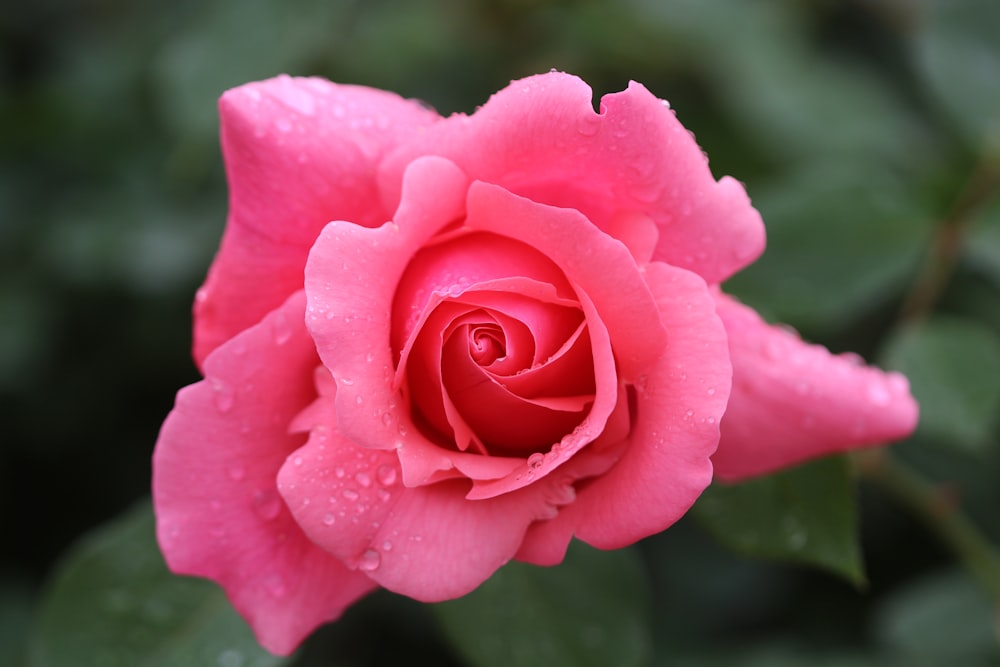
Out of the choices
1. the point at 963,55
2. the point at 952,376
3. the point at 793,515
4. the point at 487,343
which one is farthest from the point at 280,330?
the point at 963,55

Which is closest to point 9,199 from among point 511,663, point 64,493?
point 64,493

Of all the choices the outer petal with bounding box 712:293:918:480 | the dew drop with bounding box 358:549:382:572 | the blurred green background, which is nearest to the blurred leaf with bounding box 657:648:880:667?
the blurred green background

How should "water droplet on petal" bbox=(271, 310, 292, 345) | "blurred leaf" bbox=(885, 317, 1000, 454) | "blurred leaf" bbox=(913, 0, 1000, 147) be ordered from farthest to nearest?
"blurred leaf" bbox=(913, 0, 1000, 147), "blurred leaf" bbox=(885, 317, 1000, 454), "water droplet on petal" bbox=(271, 310, 292, 345)

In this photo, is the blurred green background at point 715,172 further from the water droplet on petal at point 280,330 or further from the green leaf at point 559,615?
the water droplet on petal at point 280,330

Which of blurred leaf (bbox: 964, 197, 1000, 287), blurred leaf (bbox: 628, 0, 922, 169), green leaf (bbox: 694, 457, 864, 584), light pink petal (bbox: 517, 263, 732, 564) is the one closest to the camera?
light pink petal (bbox: 517, 263, 732, 564)

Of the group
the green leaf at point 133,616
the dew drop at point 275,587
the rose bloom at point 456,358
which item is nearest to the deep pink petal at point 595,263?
the rose bloom at point 456,358

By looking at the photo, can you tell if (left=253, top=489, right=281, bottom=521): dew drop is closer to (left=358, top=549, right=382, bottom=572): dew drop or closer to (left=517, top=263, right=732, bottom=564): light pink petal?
(left=358, top=549, right=382, bottom=572): dew drop
